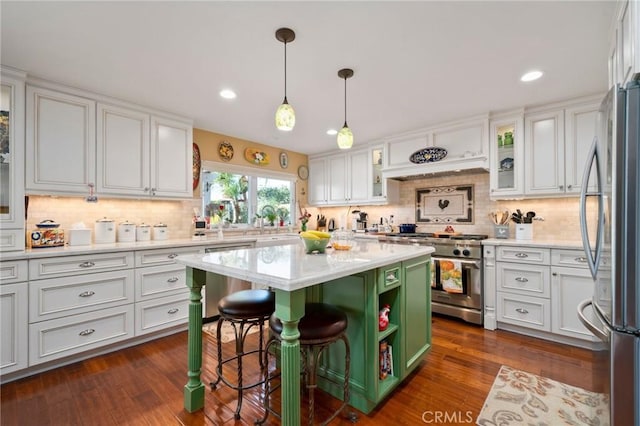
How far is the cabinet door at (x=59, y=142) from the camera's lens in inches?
94.8

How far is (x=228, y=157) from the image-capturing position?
13.6ft

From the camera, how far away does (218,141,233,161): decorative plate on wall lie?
4.08 m

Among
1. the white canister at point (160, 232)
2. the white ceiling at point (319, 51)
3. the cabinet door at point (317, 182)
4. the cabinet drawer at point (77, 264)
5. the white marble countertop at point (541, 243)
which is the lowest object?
the cabinet drawer at point (77, 264)

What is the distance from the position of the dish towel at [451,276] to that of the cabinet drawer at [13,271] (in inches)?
150

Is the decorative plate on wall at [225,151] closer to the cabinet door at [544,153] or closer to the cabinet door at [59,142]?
the cabinet door at [59,142]

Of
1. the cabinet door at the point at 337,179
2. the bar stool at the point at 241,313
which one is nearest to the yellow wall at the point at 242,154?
the cabinet door at the point at 337,179

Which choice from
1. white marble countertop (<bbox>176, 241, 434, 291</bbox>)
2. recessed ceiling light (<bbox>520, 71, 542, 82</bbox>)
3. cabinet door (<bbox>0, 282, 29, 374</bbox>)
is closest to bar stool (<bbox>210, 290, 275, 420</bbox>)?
white marble countertop (<bbox>176, 241, 434, 291</bbox>)

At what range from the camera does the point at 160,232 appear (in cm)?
324

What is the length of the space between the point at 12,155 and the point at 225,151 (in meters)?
2.19

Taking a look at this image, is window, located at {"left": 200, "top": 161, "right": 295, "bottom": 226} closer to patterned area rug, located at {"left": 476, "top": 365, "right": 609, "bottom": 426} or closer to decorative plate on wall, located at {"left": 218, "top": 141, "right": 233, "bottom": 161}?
decorative plate on wall, located at {"left": 218, "top": 141, "right": 233, "bottom": 161}

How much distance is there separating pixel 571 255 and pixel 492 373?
1.39m

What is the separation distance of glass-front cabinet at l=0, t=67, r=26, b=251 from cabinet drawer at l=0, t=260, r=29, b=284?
0.61 ft

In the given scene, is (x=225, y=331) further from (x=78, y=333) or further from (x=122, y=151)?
(x=122, y=151)

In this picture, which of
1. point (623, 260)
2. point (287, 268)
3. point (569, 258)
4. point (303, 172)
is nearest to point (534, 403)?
point (623, 260)
